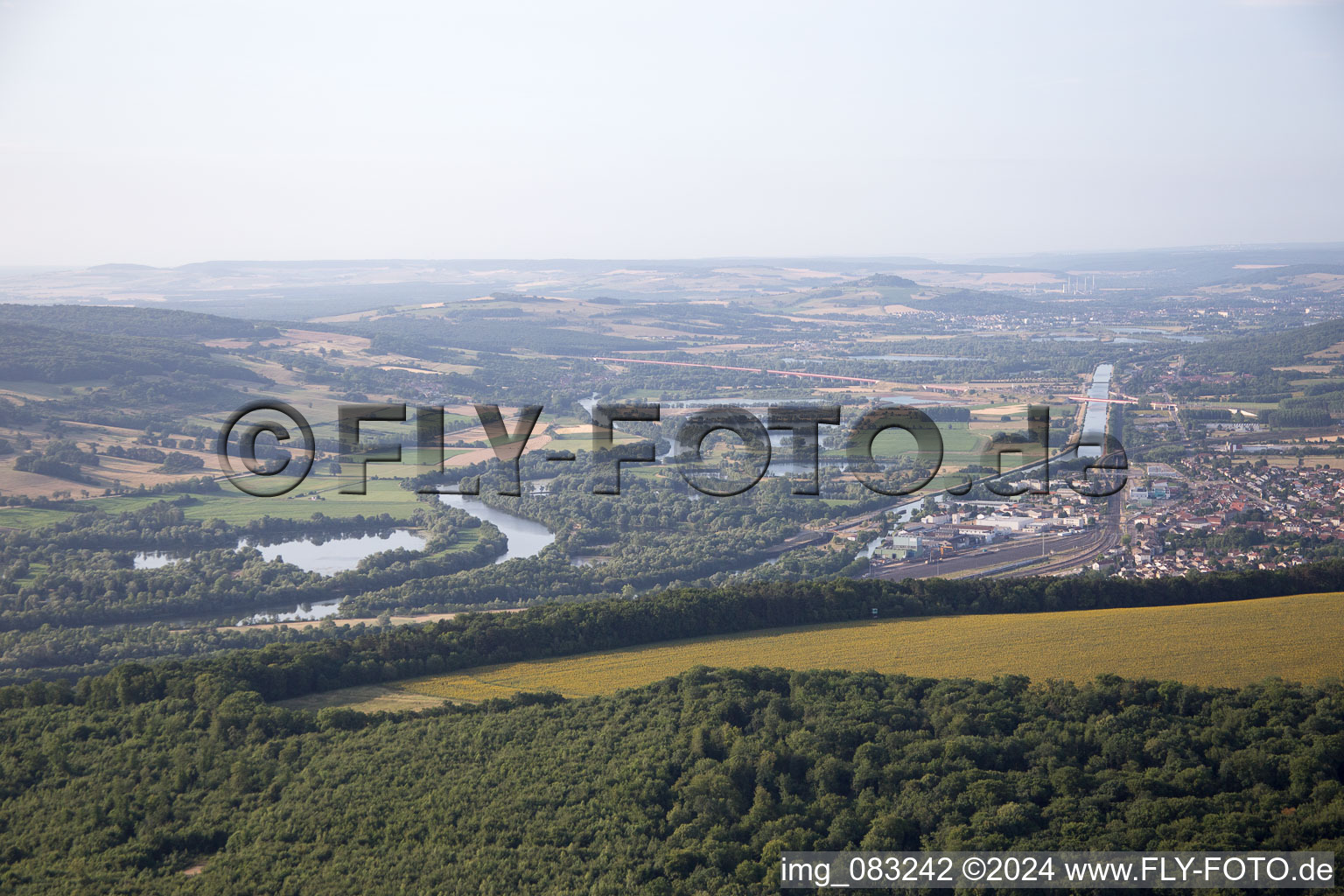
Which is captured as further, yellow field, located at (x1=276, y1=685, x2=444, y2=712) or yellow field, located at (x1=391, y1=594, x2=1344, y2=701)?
yellow field, located at (x1=391, y1=594, x2=1344, y2=701)

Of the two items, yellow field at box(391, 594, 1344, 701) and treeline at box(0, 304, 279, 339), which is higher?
treeline at box(0, 304, 279, 339)

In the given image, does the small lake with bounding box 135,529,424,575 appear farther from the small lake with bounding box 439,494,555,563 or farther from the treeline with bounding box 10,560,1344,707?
the treeline with bounding box 10,560,1344,707

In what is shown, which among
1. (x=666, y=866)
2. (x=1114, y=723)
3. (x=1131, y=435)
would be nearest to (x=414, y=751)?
(x=666, y=866)

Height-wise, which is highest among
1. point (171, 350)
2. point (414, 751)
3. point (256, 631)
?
point (171, 350)

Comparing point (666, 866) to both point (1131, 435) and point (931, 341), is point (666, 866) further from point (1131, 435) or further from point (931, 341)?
point (931, 341)

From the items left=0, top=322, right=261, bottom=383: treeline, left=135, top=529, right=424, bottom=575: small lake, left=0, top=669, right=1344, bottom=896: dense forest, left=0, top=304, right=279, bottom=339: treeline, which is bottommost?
left=135, top=529, right=424, bottom=575: small lake

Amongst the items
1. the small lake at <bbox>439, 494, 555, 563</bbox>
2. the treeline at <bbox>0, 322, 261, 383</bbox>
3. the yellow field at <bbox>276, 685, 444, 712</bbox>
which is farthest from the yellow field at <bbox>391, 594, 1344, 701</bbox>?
the treeline at <bbox>0, 322, 261, 383</bbox>

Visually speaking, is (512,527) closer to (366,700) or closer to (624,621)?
(624,621)
